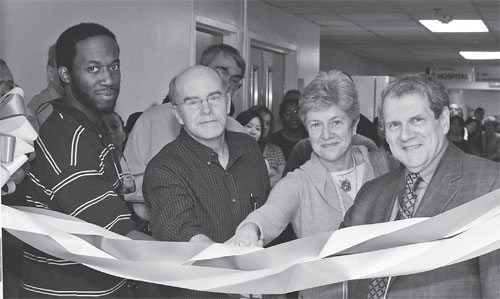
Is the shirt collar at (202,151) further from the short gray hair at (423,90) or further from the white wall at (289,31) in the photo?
the white wall at (289,31)

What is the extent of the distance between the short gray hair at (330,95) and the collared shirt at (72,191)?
74 cm

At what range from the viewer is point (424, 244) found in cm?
188

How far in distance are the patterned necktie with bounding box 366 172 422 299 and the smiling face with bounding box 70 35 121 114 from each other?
40.8 inches

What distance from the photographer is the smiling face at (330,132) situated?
8.88 feet

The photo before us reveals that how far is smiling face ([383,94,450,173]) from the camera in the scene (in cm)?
226

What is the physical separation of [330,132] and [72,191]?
0.95 metres

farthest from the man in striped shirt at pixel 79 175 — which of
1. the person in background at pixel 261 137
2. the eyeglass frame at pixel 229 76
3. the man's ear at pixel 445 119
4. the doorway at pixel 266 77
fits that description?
the doorway at pixel 266 77

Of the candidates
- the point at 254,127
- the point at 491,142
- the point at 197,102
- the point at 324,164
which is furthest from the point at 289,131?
the point at 491,142

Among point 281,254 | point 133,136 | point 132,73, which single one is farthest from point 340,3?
point 281,254

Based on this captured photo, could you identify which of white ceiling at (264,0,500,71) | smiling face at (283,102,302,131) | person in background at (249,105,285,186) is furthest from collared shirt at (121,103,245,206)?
white ceiling at (264,0,500,71)

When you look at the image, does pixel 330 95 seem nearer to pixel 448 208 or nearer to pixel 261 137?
pixel 448 208

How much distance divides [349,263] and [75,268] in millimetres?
903

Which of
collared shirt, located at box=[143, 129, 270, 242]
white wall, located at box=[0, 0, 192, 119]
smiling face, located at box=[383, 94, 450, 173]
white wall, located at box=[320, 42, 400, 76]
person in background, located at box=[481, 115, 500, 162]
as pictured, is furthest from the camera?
white wall, located at box=[320, 42, 400, 76]

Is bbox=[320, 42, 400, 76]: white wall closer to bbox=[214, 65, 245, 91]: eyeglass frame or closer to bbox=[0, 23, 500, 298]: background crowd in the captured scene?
bbox=[214, 65, 245, 91]: eyeglass frame
